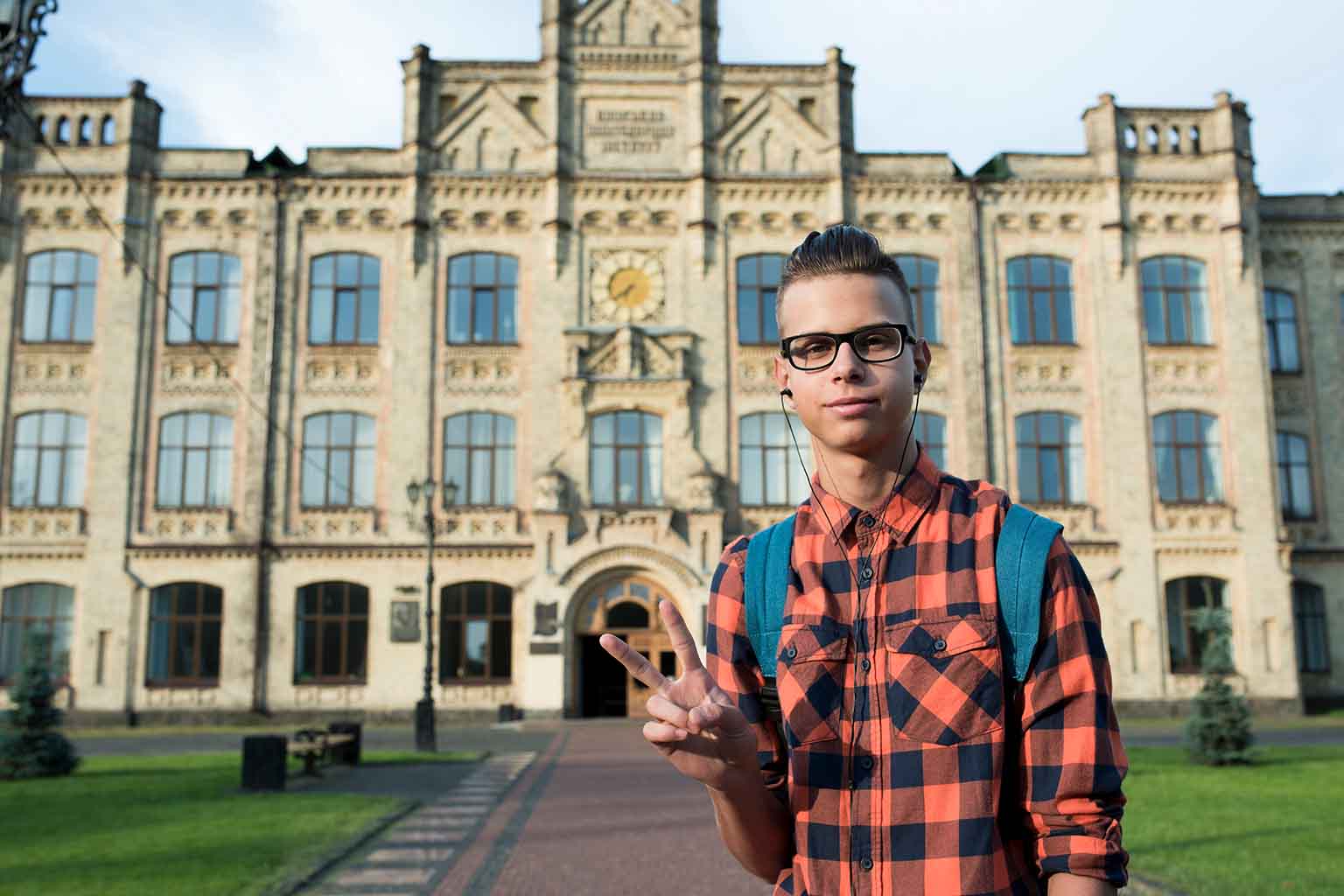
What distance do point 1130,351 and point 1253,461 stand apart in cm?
438

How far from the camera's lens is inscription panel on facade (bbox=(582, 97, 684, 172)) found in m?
31.5

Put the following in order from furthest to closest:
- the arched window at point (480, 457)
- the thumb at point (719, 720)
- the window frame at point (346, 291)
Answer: the window frame at point (346, 291) < the arched window at point (480, 457) < the thumb at point (719, 720)

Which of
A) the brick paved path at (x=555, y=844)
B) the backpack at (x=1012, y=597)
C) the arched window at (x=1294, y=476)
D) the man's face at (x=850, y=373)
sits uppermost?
the arched window at (x=1294, y=476)

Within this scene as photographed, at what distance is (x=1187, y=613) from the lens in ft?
98.8

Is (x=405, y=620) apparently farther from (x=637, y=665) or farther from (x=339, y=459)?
(x=637, y=665)

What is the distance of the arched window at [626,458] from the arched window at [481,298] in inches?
144

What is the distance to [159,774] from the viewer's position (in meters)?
16.2

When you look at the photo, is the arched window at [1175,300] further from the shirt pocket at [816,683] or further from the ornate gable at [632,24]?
the shirt pocket at [816,683]

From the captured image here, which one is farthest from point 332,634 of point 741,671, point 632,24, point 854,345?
point 854,345

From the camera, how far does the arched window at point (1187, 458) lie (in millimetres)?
30750

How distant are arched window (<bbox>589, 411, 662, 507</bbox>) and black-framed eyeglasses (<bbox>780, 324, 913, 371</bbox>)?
2705 centimetres

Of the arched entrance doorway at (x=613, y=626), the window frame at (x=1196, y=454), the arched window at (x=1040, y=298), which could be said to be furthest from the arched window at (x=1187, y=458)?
the arched entrance doorway at (x=613, y=626)

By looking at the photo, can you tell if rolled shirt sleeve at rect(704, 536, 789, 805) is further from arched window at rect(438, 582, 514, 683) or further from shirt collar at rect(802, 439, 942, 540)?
arched window at rect(438, 582, 514, 683)

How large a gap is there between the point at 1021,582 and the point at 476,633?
1101 inches
